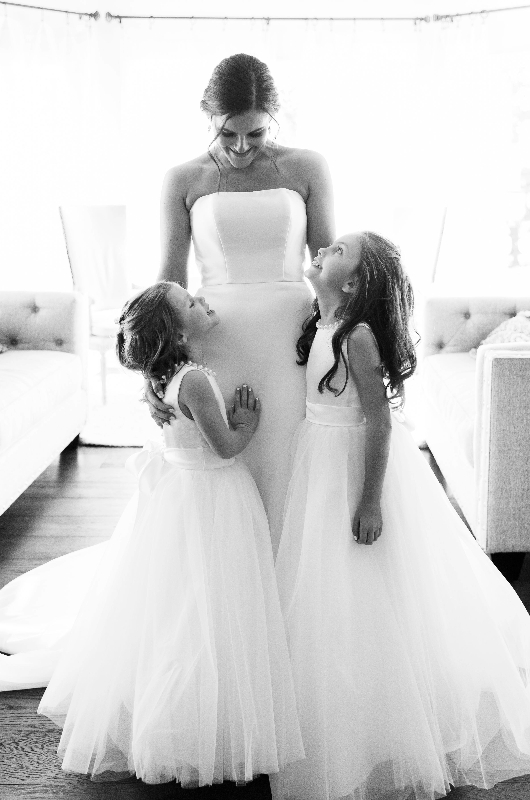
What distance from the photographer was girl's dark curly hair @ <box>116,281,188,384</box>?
1753 mm

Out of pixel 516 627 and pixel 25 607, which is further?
pixel 25 607

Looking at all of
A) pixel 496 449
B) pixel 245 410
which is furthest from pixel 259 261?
pixel 496 449

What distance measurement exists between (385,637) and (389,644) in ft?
0.05

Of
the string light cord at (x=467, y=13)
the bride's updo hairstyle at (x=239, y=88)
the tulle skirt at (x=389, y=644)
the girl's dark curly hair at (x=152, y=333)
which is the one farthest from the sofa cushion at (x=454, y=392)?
the string light cord at (x=467, y=13)

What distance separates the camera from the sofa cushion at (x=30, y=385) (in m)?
3.16

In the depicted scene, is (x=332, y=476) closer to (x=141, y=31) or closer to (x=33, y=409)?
(x=33, y=409)

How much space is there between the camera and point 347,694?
1653 mm

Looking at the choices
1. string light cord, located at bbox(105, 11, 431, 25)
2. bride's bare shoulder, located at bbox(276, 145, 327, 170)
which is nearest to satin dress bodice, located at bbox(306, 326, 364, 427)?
bride's bare shoulder, located at bbox(276, 145, 327, 170)

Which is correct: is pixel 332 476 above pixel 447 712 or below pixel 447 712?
above

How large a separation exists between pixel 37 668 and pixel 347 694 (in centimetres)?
88

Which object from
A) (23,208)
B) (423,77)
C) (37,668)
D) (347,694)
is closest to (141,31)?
(23,208)

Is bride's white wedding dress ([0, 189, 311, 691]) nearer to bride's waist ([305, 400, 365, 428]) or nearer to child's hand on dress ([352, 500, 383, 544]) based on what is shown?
bride's waist ([305, 400, 365, 428])

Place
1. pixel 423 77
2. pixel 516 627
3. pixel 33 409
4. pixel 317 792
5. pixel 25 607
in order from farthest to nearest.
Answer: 1. pixel 423 77
2. pixel 33 409
3. pixel 25 607
4. pixel 516 627
5. pixel 317 792

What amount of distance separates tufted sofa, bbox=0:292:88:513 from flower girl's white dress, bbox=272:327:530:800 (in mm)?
1654
